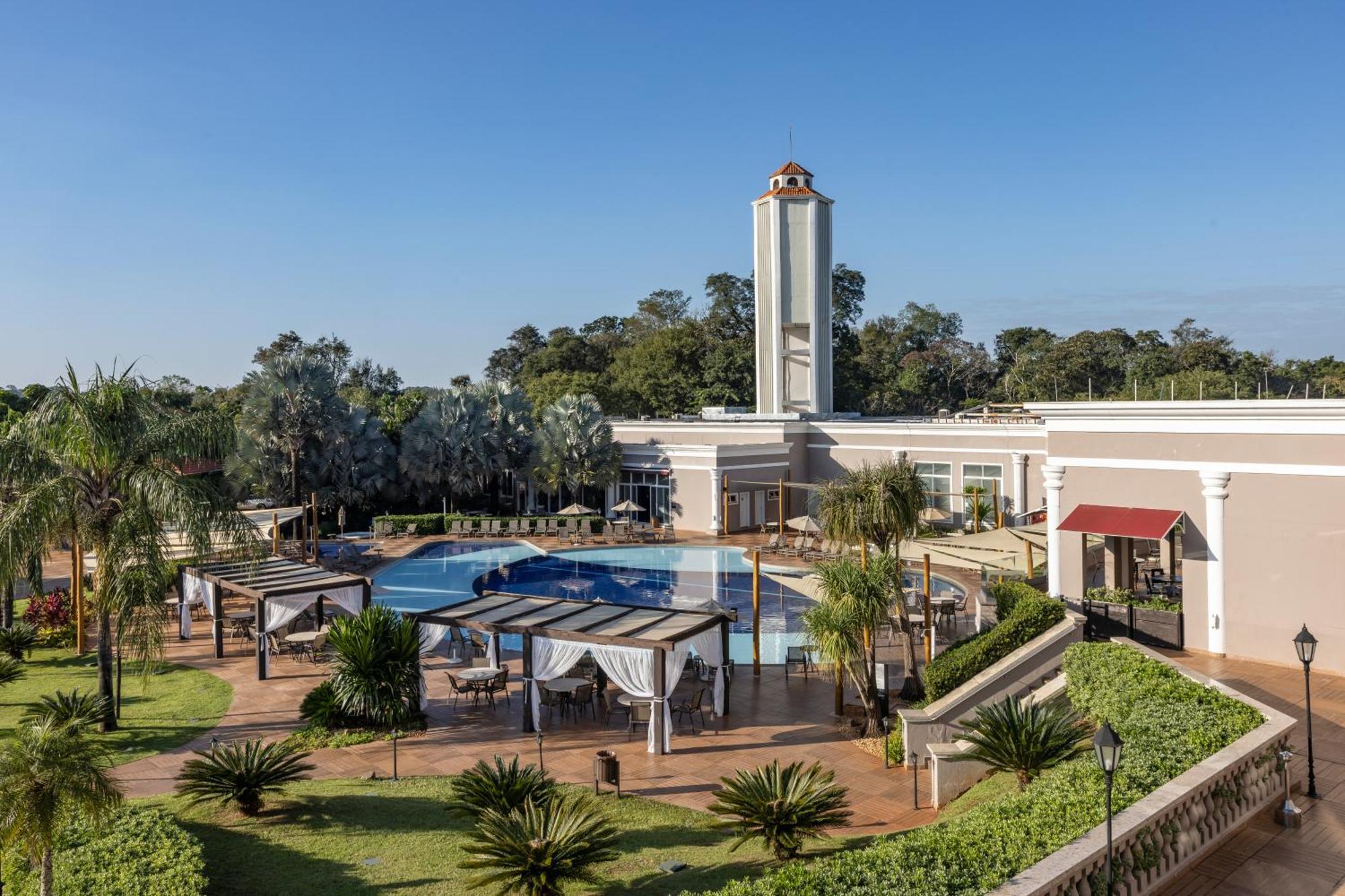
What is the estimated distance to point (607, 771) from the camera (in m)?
11.1

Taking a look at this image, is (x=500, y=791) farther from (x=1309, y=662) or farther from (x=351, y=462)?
(x=351, y=462)

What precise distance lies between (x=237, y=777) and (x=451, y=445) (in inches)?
1147

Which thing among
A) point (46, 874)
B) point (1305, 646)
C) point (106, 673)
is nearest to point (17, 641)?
point (106, 673)

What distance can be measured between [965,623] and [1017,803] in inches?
544

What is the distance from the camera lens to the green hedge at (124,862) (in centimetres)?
784

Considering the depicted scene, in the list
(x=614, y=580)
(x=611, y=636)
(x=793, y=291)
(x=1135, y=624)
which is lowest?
(x=614, y=580)

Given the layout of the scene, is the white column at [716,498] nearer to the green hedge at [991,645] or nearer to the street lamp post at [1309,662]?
the green hedge at [991,645]

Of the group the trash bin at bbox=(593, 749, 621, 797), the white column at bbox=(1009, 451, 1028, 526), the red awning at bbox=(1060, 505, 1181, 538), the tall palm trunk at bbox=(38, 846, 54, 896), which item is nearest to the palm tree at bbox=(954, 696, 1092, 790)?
the trash bin at bbox=(593, 749, 621, 797)

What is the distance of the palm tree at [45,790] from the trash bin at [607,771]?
5.27 meters

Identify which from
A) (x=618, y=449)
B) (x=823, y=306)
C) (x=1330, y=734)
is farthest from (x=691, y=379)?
(x=1330, y=734)

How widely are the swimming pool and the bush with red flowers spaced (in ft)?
24.6

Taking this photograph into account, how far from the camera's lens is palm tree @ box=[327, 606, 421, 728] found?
1375 cm

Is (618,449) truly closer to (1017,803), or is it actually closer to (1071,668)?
(1071,668)

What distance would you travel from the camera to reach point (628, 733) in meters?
13.7
